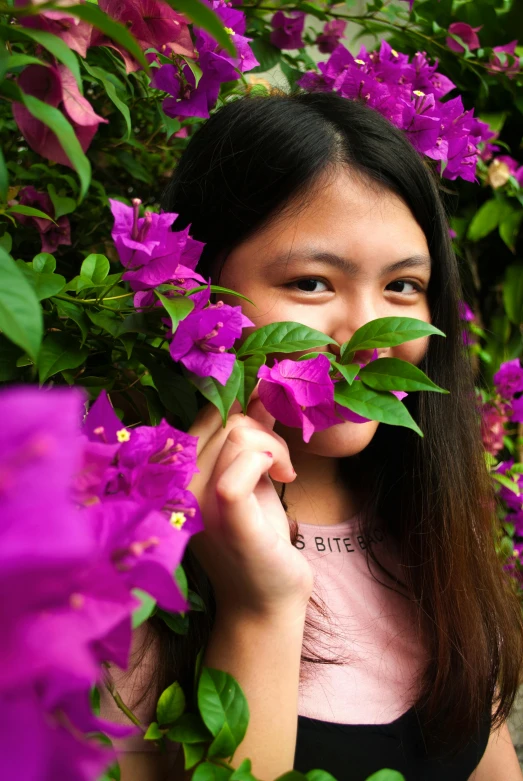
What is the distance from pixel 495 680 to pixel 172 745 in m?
0.48

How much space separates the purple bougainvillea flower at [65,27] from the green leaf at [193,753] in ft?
1.67

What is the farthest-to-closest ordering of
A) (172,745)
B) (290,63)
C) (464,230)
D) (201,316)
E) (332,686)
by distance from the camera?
(464,230) → (290,63) → (332,686) → (172,745) → (201,316)

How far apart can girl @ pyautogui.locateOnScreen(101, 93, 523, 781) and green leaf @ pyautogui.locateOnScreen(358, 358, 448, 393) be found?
0.35ft

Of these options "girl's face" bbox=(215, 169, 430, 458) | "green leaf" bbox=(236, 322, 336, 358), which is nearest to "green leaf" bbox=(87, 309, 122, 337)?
"green leaf" bbox=(236, 322, 336, 358)

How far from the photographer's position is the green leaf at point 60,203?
0.84 metres

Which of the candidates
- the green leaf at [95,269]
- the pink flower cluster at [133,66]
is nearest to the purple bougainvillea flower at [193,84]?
the pink flower cluster at [133,66]

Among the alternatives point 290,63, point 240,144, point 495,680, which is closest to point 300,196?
point 240,144

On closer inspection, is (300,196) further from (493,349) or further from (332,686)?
(493,349)

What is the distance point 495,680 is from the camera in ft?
3.11

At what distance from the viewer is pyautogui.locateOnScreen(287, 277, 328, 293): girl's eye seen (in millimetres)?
737

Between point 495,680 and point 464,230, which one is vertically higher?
point 464,230

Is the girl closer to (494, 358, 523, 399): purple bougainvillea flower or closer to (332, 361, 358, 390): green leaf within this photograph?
(332, 361, 358, 390): green leaf

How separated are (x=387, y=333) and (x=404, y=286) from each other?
0.26 m

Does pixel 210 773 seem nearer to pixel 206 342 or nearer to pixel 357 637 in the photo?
pixel 206 342
